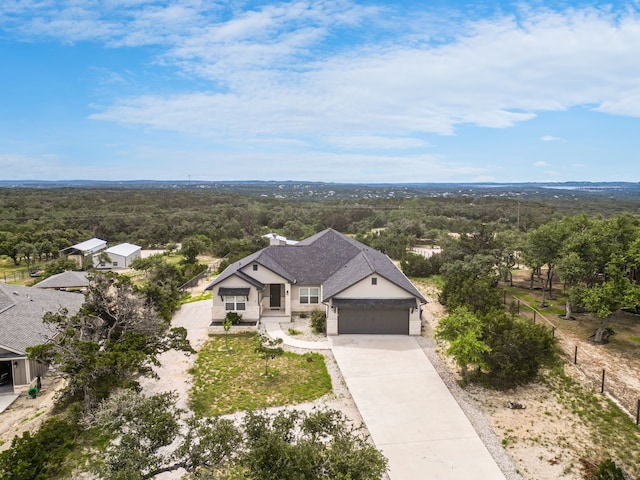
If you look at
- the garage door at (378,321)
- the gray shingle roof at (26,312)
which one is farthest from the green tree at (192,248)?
the garage door at (378,321)

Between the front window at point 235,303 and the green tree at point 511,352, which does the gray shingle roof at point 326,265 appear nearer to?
the front window at point 235,303

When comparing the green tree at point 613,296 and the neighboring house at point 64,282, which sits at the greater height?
the green tree at point 613,296

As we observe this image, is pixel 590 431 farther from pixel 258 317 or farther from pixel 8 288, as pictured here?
pixel 8 288

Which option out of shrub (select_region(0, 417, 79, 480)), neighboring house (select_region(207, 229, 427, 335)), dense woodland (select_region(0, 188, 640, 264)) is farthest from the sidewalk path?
dense woodland (select_region(0, 188, 640, 264))

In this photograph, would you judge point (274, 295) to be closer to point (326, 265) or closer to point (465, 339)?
point (326, 265)

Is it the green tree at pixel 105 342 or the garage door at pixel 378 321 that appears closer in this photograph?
the green tree at pixel 105 342

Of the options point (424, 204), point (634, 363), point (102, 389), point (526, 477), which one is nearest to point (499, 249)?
point (634, 363)
